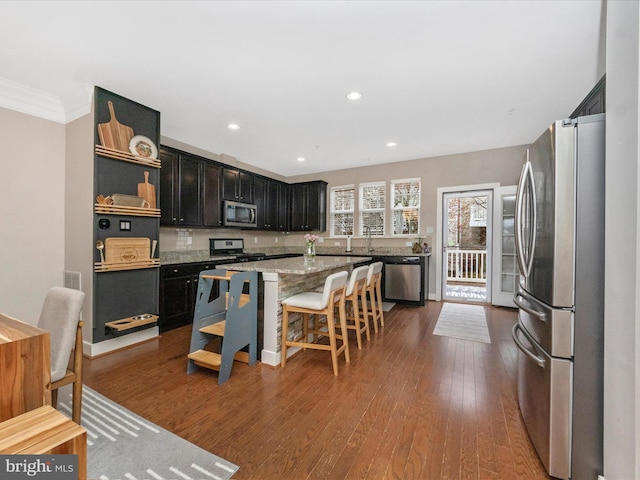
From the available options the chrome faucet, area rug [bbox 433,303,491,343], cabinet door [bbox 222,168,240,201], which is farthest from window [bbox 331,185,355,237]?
area rug [bbox 433,303,491,343]

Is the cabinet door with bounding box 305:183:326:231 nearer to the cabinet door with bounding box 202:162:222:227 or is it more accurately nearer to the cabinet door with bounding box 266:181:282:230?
the cabinet door with bounding box 266:181:282:230

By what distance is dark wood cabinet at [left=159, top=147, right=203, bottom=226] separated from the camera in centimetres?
381

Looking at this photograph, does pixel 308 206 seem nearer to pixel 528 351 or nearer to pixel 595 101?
pixel 595 101

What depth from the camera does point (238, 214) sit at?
Result: 16.8 ft

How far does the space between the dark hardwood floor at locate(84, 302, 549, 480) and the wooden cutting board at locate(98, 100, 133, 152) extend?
7.03ft

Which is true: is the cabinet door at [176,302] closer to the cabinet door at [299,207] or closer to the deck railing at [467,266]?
the cabinet door at [299,207]

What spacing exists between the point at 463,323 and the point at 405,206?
2.57 metres

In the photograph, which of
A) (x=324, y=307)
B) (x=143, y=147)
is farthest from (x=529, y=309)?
(x=143, y=147)

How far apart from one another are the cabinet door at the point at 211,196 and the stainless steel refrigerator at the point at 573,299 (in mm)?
4201

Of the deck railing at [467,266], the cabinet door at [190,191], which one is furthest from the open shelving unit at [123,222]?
the deck railing at [467,266]

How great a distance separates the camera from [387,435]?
5.64 ft

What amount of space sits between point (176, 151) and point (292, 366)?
10.6 ft

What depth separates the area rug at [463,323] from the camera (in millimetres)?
3500

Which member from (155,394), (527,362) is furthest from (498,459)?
(155,394)
